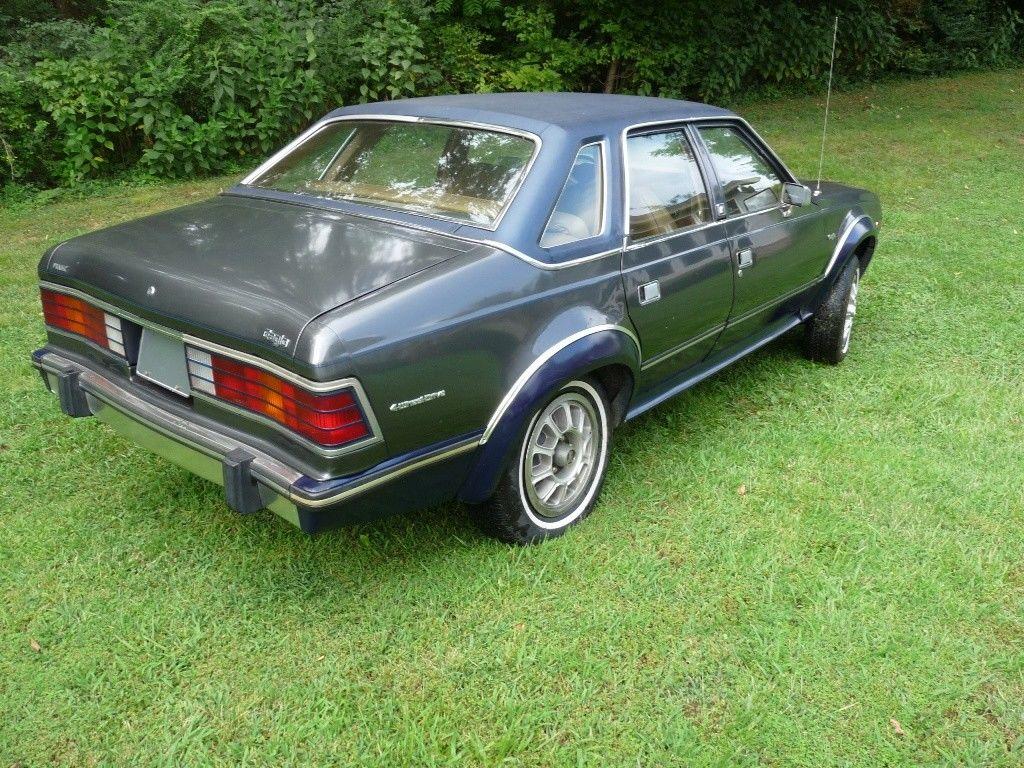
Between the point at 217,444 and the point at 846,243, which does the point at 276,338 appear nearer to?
the point at 217,444

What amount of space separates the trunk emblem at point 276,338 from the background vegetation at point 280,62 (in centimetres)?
719

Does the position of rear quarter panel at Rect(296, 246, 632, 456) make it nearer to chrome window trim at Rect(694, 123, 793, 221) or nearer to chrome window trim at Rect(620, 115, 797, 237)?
chrome window trim at Rect(620, 115, 797, 237)

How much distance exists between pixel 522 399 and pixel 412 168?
1.13 meters

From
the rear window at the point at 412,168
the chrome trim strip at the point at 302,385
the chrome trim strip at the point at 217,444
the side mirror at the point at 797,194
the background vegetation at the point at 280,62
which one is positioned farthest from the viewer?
the background vegetation at the point at 280,62

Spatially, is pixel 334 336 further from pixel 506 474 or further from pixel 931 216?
pixel 931 216

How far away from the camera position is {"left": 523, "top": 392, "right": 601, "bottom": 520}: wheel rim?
3270 millimetres

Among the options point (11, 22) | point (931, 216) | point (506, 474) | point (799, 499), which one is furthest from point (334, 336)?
point (11, 22)

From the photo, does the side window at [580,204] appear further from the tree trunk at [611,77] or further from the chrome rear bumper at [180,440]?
the tree trunk at [611,77]

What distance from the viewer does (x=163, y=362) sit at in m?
2.96

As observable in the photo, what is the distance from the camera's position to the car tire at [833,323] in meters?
5.04

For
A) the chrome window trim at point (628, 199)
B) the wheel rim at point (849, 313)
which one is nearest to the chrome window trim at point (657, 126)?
the chrome window trim at point (628, 199)

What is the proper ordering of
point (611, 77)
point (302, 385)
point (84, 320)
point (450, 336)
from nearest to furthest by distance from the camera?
point (302, 385)
point (450, 336)
point (84, 320)
point (611, 77)

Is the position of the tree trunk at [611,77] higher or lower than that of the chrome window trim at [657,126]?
lower

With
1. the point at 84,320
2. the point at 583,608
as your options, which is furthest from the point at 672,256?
the point at 84,320
